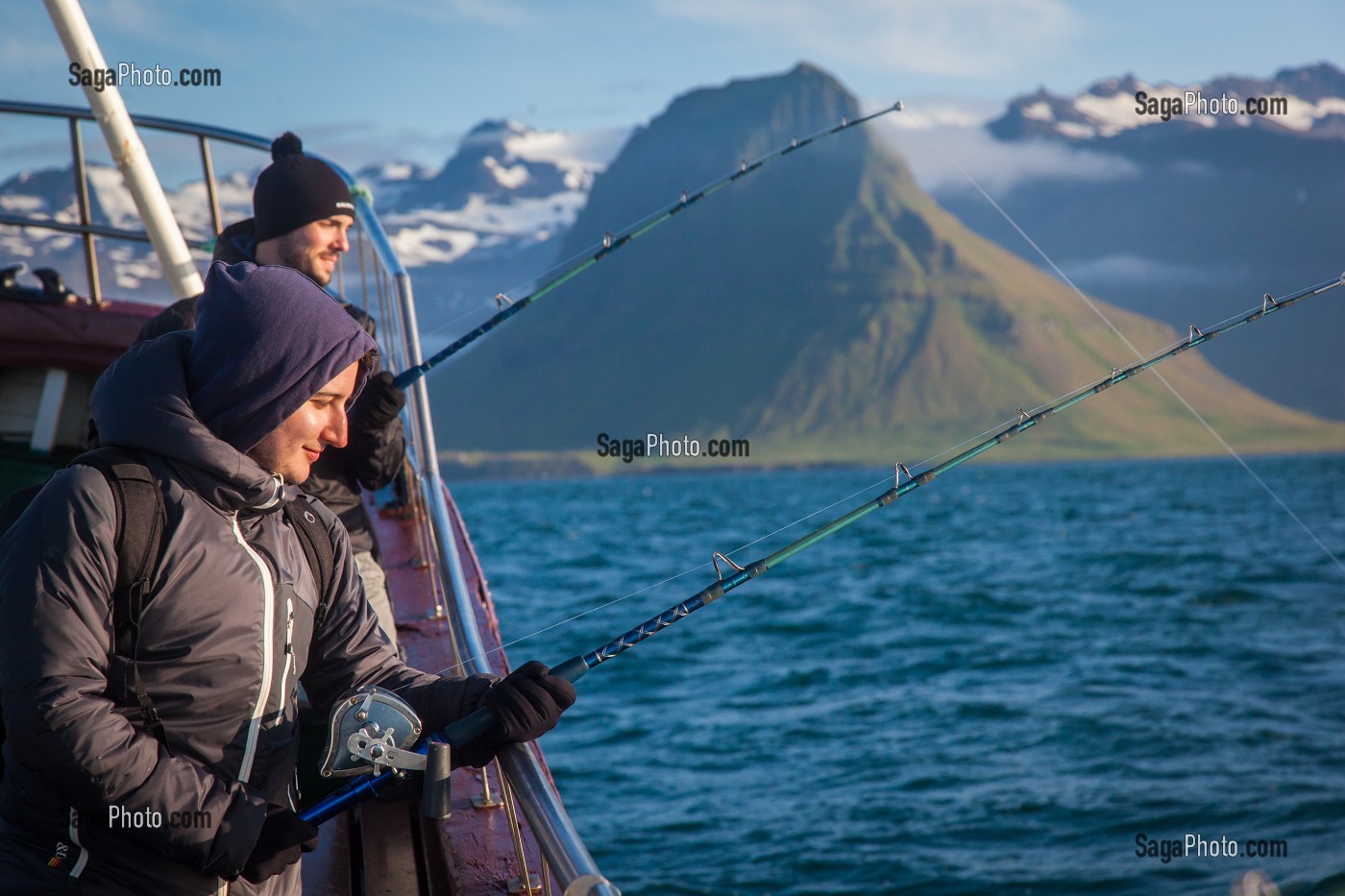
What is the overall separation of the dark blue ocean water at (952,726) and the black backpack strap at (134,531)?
297cm

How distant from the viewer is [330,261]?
4.16 m

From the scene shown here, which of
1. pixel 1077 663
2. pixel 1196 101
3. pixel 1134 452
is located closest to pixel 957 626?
pixel 1077 663

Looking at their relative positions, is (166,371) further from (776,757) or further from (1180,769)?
(1180,769)

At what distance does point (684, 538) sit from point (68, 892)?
1673 inches

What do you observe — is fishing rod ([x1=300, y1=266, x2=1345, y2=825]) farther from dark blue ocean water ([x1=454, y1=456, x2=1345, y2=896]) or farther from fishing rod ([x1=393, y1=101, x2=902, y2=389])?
dark blue ocean water ([x1=454, y1=456, x2=1345, y2=896])

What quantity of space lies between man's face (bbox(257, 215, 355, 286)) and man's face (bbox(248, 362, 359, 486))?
2023 mm

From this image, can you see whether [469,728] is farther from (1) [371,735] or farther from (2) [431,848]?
(2) [431,848]

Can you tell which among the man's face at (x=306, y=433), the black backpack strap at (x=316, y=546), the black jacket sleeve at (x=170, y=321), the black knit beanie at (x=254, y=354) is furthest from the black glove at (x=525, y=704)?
the black jacket sleeve at (x=170, y=321)

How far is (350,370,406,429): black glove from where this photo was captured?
3934mm

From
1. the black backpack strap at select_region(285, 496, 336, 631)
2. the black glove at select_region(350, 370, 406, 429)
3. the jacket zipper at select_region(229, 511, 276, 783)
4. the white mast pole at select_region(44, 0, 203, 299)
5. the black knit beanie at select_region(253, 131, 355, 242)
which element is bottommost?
the jacket zipper at select_region(229, 511, 276, 783)

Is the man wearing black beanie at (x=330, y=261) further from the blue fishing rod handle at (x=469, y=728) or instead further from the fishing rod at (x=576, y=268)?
the blue fishing rod handle at (x=469, y=728)

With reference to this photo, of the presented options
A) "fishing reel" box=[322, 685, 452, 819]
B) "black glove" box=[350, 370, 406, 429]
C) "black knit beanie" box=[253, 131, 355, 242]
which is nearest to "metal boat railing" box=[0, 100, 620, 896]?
"fishing reel" box=[322, 685, 452, 819]

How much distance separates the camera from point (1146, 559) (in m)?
36.1

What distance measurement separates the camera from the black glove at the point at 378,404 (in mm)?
3934
